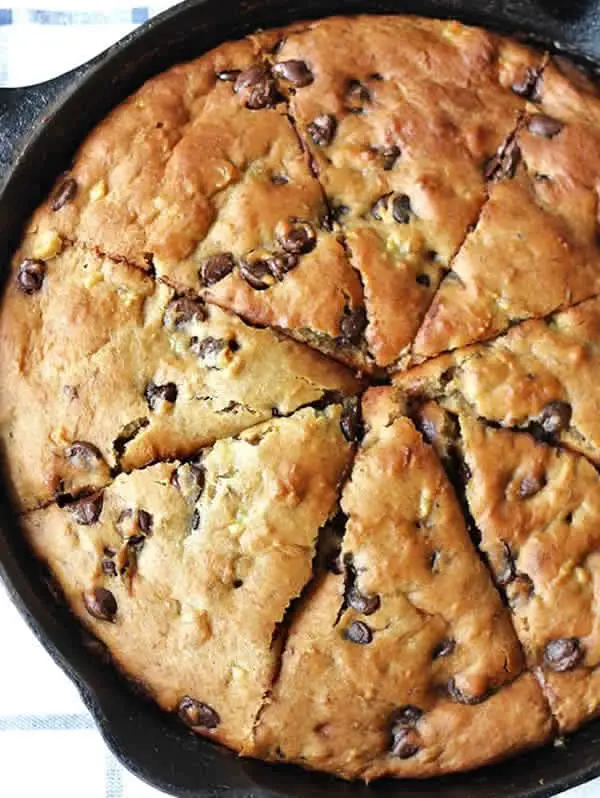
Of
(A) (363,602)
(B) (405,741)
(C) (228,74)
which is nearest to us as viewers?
(A) (363,602)

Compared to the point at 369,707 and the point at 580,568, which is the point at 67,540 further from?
the point at 580,568

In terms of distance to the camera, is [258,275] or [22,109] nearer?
[258,275]

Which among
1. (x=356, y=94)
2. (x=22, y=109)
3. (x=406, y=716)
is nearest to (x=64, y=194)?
(x=22, y=109)

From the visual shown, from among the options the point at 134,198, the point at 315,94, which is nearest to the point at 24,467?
the point at 134,198

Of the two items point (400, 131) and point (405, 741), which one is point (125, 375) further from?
point (405, 741)

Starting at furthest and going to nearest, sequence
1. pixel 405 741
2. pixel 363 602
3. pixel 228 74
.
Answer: pixel 228 74 → pixel 405 741 → pixel 363 602

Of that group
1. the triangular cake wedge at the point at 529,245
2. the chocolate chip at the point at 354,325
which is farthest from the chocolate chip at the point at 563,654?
the chocolate chip at the point at 354,325

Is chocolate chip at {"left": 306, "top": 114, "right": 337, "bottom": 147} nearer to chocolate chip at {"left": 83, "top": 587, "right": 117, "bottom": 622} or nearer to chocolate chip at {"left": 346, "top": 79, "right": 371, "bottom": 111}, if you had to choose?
chocolate chip at {"left": 346, "top": 79, "right": 371, "bottom": 111}
